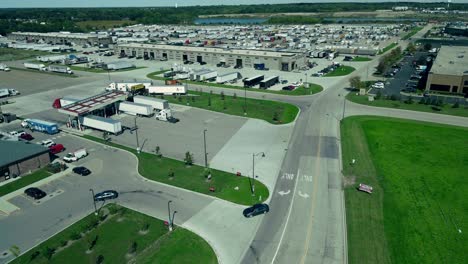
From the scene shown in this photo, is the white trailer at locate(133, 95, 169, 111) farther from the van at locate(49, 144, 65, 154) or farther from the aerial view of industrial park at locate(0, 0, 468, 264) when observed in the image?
the van at locate(49, 144, 65, 154)

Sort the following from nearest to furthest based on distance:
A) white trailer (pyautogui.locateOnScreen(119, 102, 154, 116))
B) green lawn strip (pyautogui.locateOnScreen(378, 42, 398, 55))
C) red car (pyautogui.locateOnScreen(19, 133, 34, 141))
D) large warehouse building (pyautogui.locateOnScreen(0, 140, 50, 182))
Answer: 1. large warehouse building (pyautogui.locateOnScreen(0, 140, 50, 182))
2. red car (pyautogui.locateOnScreen(19, 133, 34, 141))
3. white trailer (pyautogui.locateOnScreen(119, 102, 154, 116))
4. green lawn strip (pyautogui.locateOnScreen(378, 42, 398, 55))

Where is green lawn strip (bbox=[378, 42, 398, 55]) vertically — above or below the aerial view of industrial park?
above

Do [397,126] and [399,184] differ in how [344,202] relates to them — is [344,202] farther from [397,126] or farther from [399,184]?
[397,126]

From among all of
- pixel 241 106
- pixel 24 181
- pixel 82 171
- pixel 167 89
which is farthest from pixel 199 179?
pixel 167 89

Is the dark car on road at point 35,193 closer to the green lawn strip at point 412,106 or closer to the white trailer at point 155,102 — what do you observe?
the white trailer at point 155,102

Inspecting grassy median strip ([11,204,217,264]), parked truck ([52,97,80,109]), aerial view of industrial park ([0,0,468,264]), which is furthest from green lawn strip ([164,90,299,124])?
grassy median strip ([11,204,217,264])

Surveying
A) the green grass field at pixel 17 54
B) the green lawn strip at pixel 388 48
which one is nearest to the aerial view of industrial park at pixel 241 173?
the green lawn strip at pixel 388 48
